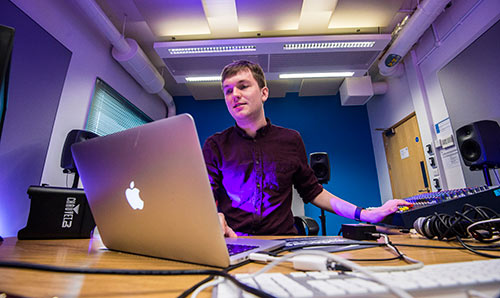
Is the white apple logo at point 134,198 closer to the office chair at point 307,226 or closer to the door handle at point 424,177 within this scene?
the office chair at point 307,226

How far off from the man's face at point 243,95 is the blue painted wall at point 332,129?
125 inches

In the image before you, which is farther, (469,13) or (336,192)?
(336,192)

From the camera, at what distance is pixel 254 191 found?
4.07 feet

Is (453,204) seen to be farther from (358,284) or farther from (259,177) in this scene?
(358,284)

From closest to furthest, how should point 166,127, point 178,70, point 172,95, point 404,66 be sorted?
point 166,127
point 178,70
point 404,66
point 172,95

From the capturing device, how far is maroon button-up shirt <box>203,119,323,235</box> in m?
1.23

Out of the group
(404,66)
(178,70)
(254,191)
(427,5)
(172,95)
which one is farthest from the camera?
(172,95)

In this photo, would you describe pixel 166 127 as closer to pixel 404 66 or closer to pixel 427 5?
pixel 427 5

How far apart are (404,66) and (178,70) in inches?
141

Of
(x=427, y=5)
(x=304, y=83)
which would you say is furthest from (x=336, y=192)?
(x=427, y=5)

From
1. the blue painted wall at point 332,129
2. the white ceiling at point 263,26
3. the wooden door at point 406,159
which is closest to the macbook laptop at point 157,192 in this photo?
the white ceiling at point 263,26

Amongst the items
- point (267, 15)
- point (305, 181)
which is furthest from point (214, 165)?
point (267, 15)

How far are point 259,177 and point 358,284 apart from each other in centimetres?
100

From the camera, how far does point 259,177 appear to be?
4.15 feet
